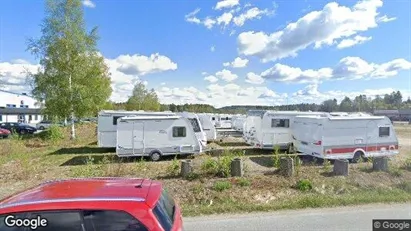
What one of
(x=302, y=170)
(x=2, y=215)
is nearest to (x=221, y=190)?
(x=302, y=170)

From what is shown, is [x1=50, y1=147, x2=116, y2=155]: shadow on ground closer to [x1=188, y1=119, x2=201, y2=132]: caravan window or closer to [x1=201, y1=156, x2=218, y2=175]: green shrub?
[x1=188, y1=119, x2=201, y2=132]: caravan window

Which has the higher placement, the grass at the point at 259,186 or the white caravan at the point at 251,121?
the white caravan at the point at 251,121

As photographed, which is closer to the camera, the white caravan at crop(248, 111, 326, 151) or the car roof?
the car roof

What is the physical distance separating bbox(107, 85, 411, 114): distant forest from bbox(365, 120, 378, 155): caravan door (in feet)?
143

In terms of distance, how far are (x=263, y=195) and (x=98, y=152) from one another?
12810 mm

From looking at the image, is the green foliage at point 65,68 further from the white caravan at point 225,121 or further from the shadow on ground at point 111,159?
the white caravan at point 225,121

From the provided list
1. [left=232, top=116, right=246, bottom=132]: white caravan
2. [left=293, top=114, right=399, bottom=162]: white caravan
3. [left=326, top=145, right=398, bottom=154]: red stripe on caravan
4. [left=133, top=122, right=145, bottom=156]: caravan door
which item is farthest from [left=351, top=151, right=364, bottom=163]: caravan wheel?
[left=232, top=116, right=246, bottom=132]: white caravan

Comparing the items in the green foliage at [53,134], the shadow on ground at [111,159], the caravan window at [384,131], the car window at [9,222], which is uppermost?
the caravan window at [384,131]

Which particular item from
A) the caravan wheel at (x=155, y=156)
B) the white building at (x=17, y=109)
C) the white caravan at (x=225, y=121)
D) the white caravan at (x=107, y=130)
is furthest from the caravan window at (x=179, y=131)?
the white building at (x=17, y=109)

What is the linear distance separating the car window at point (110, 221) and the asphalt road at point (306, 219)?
2911mm

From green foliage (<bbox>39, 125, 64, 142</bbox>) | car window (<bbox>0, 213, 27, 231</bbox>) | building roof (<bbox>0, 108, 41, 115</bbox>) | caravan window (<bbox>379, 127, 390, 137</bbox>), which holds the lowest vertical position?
green foliage (<bbox>39, 125, 64, 142</bbox>)

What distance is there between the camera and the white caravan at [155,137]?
14.3m

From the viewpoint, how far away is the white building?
2031 inches

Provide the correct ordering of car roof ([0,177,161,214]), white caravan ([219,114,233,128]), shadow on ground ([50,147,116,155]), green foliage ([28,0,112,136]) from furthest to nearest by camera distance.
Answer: white caravan ([219,114,233,128]) < green foliage ([28,0,112,136]) < shadow on ground ([50,147,116,155]) < car roof ([0,177,161,214])
